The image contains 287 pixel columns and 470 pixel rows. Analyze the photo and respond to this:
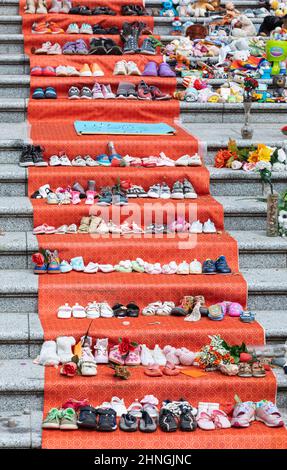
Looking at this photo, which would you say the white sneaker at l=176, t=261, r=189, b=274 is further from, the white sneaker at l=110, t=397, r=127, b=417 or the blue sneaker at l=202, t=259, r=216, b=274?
the white sneaker at l=110, t=397, r=127, b=417

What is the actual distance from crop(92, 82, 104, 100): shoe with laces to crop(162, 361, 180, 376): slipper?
3273 mm

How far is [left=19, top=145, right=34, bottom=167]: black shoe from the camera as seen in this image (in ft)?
31.1

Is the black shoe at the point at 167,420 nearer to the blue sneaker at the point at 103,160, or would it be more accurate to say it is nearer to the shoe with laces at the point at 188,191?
the shoe with laces at the point at 188,191

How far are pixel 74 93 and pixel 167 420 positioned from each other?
153 inches

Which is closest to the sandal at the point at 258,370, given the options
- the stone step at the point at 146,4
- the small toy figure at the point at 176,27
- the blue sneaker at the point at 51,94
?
the blue sneaker at the point at 51,94

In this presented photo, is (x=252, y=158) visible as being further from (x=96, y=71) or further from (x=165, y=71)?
(x=96, y=71)

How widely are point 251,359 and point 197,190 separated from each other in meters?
1.91

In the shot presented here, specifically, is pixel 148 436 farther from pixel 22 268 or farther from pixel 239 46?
pixel 239 46

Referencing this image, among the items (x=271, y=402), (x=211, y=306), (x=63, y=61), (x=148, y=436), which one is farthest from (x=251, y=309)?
(x=63, y=61)

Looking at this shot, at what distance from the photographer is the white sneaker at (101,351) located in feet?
26.5

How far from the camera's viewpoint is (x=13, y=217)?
9055 mm

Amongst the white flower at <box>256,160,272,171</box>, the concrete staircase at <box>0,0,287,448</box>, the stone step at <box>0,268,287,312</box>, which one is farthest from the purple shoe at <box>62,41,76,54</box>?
the stone step at <box>0,268,287,312</box>

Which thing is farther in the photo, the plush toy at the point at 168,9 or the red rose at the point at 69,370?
the plush toy at the point at 168,9

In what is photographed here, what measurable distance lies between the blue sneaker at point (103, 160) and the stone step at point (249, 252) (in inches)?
37.6
